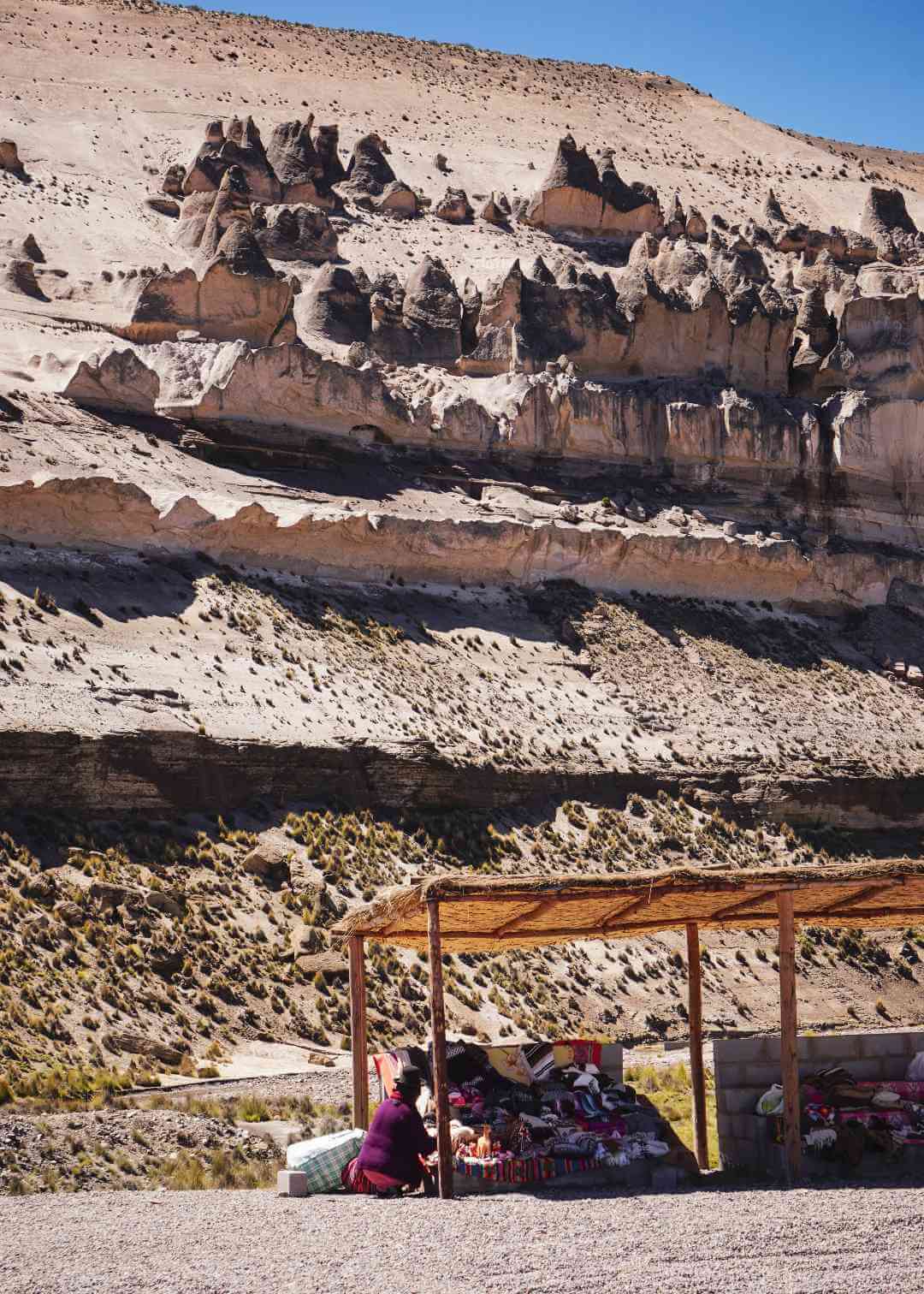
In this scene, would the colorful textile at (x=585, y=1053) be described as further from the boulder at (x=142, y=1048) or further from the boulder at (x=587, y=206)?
the boulder at (x=587, y=206)

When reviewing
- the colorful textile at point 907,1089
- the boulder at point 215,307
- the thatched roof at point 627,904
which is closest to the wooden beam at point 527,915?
the thatched roof at point 627,904

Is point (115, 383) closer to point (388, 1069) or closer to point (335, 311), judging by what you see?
point (335, 311)

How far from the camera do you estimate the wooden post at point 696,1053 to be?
17.2 m

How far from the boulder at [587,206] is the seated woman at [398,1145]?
63592 millimetres

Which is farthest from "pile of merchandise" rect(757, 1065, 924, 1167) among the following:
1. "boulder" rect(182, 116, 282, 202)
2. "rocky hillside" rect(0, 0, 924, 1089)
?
"boulder" rect(182, 116, 282, 202)

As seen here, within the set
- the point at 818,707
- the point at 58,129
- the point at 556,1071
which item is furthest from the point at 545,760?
the point at 58,129

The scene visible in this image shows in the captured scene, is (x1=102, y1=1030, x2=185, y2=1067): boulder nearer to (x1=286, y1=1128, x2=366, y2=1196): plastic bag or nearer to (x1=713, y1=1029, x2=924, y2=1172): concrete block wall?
(x1=286, y1=1128, x2=366, y2=1196): plastic bag

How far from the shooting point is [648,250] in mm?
66250

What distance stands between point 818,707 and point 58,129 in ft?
156

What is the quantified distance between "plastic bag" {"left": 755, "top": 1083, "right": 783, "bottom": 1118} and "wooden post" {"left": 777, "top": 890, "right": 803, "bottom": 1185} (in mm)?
314

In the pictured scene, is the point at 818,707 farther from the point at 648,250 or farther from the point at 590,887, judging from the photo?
the point at 590,887

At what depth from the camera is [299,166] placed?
245ft

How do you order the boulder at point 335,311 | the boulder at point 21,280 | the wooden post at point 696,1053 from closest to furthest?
1. the wooden post at point 696,1053
2. the boulder at point 21,280
3. the boulder at point 335,311

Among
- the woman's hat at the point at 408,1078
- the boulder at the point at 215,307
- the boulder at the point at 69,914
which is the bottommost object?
the boulder at the point at 69,914
